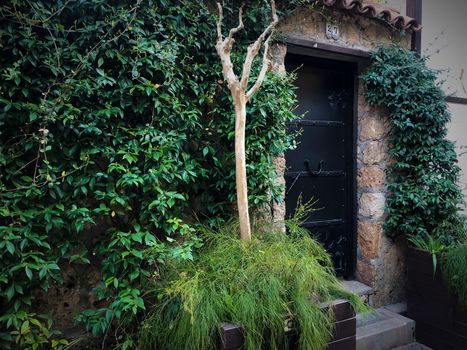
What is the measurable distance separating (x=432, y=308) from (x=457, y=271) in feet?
1.52

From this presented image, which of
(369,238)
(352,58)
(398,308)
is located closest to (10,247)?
(369,238)

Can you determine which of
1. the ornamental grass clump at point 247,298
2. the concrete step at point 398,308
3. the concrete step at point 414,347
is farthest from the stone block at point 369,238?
the ornamental grass clump at point 247,298

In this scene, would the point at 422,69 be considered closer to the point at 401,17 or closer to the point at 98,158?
the point at 401,17

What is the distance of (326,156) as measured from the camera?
3.40 meters

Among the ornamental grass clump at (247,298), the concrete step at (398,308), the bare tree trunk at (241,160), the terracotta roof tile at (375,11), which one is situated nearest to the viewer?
the ornamental grass clump at (247,298)

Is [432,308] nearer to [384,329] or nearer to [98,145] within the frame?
[384,329]

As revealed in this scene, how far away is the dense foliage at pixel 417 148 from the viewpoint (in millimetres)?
3113

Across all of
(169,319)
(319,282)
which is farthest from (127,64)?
(319,282)

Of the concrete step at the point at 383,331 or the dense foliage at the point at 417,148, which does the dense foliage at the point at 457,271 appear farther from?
the concrete step at the point at 383,331

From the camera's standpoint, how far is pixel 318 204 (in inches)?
133

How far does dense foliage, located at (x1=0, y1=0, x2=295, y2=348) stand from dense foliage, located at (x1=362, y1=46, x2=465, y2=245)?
1484 millimetres

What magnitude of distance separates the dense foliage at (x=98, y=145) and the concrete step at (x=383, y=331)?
152cm

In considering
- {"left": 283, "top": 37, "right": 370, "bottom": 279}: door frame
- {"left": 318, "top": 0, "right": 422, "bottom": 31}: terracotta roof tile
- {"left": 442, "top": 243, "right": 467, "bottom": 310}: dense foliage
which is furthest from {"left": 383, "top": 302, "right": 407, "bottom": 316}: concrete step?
{"left": 318, "top": 0, "right": 422, "bottom": 31}: terracotta roof tile

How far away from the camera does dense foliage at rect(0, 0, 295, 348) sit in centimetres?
190
